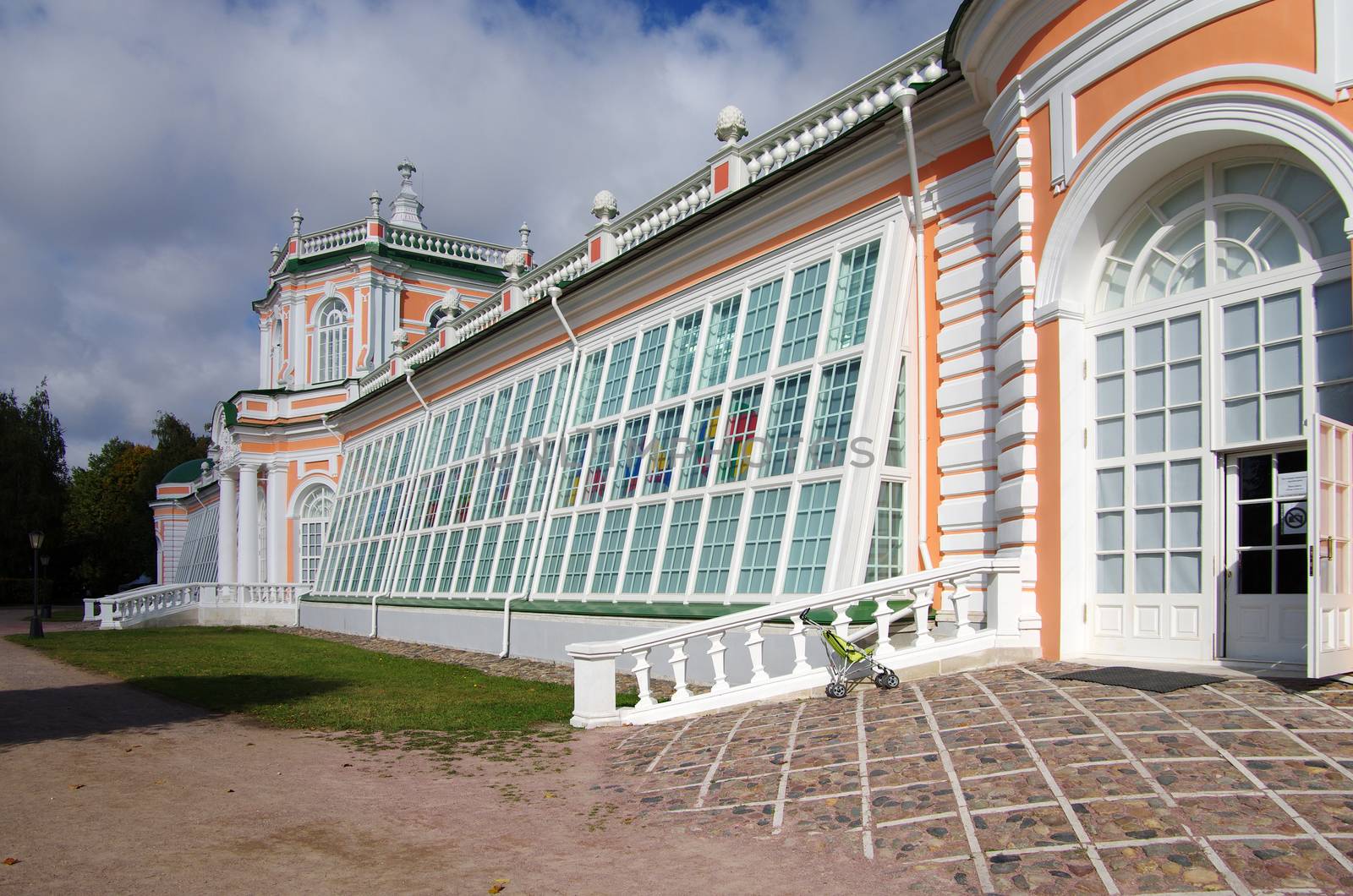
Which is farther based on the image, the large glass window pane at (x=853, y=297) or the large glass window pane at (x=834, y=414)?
the large glass window pane at (x=853, y=297)

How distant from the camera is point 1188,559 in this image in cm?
858

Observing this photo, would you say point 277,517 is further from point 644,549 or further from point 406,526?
point 644,549

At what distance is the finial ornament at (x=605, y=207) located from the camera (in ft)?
60.4

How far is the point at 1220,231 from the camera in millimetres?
8578

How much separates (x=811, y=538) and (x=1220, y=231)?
195 inches

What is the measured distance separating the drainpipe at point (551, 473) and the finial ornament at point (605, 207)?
143 centimetres

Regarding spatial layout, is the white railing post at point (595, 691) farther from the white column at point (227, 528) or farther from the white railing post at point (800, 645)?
the white column at point (227, 528)

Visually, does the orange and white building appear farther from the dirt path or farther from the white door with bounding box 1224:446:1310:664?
the dirt path

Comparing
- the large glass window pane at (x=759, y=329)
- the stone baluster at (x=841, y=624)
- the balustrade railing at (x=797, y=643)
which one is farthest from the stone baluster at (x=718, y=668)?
the large glass window pane at (x=759, y=329)

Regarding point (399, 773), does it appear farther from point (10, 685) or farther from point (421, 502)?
point (421, 502)

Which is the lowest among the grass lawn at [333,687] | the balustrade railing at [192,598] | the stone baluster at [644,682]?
the balustrade railing at [192,598]

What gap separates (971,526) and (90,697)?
9849 millimetres

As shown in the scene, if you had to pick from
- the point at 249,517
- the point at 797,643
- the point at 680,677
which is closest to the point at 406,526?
the point at 249,517

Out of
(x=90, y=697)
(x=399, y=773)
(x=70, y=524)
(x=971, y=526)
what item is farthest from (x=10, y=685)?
(x=70, y=524)
